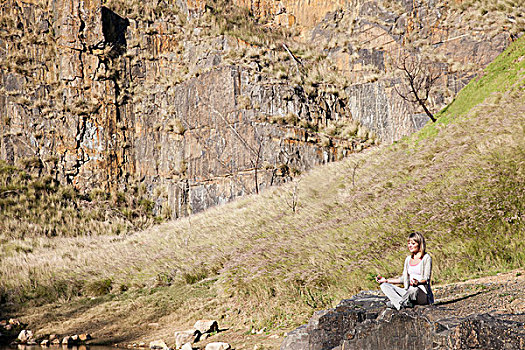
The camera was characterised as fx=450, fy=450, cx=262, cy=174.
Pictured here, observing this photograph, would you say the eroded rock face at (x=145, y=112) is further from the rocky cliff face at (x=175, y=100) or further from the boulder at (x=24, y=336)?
the boulder at (x=24, y=336)

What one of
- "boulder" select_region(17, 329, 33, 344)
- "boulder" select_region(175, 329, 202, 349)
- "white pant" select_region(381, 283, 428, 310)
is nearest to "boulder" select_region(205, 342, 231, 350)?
"boulder" select_region(175, 329, 202, 349)

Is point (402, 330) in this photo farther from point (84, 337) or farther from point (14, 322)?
point (14, 322)

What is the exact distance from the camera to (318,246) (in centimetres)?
1448

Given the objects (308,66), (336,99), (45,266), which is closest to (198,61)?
(308,66)

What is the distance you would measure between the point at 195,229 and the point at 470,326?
20030 millimetres

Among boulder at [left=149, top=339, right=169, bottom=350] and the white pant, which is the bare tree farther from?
the white pant

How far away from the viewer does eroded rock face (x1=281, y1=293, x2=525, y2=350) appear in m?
4.26

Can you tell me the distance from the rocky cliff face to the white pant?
2372 cm

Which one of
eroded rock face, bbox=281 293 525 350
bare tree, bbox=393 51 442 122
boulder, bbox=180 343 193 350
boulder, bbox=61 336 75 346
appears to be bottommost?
boulder, bbox=61 336 75 346

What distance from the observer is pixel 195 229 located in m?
23.6

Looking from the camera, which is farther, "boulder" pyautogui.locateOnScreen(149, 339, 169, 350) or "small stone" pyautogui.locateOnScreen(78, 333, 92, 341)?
"small stone" pyautogui.locateOnScreen(78, 333, 92, 341)

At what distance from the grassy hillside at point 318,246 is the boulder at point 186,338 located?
85cm

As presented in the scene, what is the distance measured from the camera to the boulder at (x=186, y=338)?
1066 cm

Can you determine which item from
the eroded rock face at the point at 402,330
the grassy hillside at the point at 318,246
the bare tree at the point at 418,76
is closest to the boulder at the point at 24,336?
the grassy hillside at the point at 318,246
